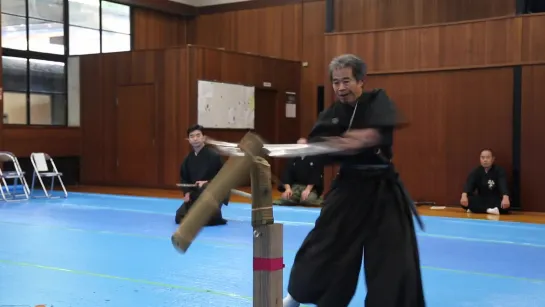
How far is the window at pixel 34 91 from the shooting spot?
12547mm

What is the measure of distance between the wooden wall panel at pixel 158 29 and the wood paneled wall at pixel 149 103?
200 cm

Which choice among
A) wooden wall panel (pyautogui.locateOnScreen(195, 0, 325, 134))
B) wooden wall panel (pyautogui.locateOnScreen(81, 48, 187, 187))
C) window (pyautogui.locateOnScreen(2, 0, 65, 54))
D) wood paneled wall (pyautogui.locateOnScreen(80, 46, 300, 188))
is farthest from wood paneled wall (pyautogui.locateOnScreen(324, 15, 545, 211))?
window (pyautogui.locateOnScreen(2, 0, 65, 54))

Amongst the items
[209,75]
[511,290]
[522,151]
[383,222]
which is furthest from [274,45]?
[383,222]

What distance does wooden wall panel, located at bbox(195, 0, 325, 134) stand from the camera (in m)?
14.2

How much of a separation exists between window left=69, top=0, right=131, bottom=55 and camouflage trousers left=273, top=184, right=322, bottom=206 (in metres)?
7.03

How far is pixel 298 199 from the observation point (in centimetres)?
955

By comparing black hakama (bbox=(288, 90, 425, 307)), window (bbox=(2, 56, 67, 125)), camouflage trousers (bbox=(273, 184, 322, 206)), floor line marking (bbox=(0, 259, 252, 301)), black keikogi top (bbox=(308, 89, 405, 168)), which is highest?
window (bbox=(2, 56, 67, 125))

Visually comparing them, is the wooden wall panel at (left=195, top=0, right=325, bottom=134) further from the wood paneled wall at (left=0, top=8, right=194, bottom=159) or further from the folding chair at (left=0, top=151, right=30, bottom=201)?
the folding chair at (left=0, top=151, right=30, bottom=201)

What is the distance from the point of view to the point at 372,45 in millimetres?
10141

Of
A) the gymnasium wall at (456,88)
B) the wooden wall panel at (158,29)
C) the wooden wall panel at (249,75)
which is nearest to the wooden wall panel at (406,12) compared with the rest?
the gymnasium wall at (456,88)

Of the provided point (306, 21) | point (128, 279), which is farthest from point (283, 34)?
point (128, 279)

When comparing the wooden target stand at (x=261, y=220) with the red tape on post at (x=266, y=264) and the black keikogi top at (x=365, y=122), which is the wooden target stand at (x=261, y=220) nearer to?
the red tape on post at (x=266, y=264)

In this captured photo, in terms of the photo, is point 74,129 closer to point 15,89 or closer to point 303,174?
point 15,89

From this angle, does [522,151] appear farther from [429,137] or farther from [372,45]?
[372,45]
